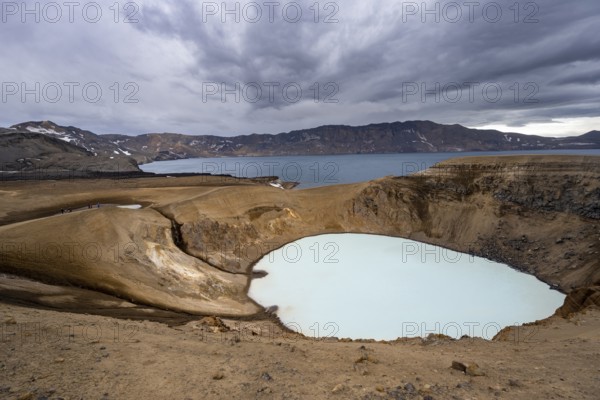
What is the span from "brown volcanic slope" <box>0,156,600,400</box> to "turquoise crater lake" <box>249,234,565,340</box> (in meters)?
2.29

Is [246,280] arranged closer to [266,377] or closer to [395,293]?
[395,293]

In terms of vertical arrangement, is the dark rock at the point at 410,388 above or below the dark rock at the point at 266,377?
above

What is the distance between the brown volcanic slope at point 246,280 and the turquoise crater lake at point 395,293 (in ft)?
7.51

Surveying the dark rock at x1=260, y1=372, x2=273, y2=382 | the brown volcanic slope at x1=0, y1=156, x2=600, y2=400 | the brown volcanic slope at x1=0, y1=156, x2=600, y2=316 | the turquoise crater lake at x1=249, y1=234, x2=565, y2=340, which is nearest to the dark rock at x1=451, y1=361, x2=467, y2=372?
the brown volcanic slope at x1=0, y1=156, x2=600, y2=400

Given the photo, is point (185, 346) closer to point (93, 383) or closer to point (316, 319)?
point (93, 383)

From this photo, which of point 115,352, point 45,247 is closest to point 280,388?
point 115,352

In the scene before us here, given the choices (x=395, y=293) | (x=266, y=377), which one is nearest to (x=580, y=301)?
(x=395, y=293)

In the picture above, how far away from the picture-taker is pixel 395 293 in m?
21.5

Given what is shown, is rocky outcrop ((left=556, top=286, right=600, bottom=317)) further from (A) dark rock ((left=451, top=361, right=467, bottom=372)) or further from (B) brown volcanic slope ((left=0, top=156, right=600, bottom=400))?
(A) dark rock ((left=451, top=361, right=467, bottom=372))

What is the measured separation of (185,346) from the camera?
9.16 m

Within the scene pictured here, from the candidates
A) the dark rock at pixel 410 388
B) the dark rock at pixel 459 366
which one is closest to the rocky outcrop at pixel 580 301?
the dark rock at pixel 459 366

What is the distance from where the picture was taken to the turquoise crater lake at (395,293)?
18.2 meters

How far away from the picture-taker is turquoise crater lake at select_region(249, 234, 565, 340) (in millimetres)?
18172

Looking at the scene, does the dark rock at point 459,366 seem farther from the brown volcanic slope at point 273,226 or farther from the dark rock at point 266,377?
the brown volcanic slope at point 273,226
